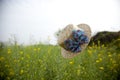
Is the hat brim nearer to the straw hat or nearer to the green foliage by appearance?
the straw hat

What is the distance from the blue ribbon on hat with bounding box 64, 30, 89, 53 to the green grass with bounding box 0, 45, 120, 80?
606 mm

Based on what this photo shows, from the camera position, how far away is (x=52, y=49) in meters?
3.42

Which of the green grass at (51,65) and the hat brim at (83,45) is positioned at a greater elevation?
the hat brim at (83,45)

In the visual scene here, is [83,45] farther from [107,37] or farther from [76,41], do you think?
[107,37]

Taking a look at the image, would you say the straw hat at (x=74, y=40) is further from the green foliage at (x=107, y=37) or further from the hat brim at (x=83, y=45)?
the green foliage at (x=107, y=37)

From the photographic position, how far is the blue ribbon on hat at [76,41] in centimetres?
202

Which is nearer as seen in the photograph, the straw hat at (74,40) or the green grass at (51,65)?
the straw hat at (74,40)

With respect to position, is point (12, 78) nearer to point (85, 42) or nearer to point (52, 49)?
point (52, 49)

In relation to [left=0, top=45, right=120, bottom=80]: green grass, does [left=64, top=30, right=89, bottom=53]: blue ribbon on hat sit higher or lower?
higher

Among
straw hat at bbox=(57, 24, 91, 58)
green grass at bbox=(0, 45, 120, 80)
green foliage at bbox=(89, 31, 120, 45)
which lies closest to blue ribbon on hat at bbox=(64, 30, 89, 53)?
straw hat at bbox=(57, 24, 91, 58)

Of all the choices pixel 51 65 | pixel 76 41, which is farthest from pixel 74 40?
pixel 51 65

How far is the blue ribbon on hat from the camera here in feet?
6.63

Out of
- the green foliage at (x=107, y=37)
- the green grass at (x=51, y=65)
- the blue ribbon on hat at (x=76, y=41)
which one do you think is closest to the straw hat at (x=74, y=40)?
the blue ribbon on hat at (x=76, y=41)

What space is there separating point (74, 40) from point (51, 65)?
90 centimetres
